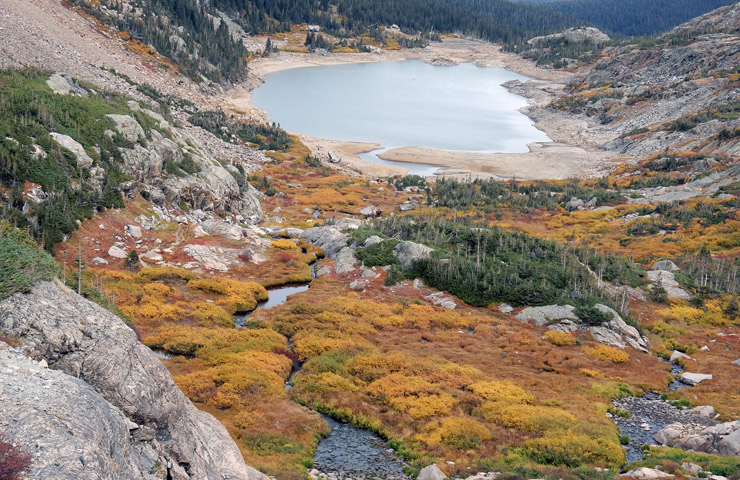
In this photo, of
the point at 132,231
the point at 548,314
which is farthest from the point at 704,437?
the point at 132,231

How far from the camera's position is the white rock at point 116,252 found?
4333 cm

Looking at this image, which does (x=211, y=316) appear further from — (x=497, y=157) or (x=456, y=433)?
(x=497, y=157)

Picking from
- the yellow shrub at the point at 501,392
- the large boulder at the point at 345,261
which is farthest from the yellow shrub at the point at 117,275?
the yellow shrub at the point at 501,392

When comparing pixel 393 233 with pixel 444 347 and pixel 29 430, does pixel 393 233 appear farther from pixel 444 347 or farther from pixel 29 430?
pixel 29 430

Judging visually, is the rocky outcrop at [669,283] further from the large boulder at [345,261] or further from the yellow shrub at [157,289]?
the yellow shrub at [157,289]

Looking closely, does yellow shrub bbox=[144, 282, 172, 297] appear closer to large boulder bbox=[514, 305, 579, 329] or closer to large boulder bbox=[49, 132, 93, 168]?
large boulder bbox=[49, 132, 93, 168]

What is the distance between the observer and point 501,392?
3119 centimetres

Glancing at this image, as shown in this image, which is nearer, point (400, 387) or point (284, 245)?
point (400, 387)

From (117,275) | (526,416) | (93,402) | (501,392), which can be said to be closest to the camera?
(93,402)

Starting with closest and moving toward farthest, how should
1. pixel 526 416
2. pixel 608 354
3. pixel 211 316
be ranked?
1. pixel 526 416
2. pixel 608 354
3. pixel 211 316

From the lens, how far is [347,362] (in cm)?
3400

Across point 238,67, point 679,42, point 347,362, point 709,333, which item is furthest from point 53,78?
point 679,42

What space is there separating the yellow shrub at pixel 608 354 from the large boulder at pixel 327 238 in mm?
25138

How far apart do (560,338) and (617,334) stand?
4254 mm
